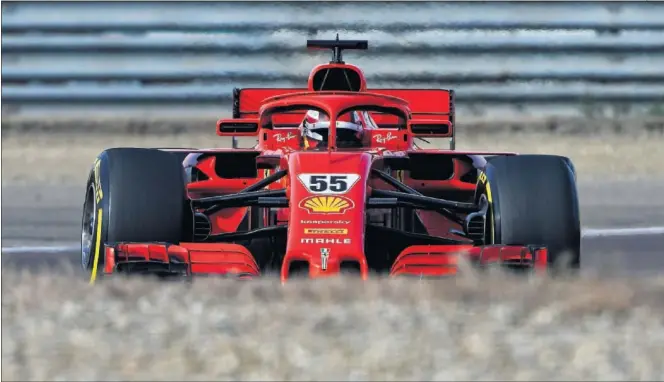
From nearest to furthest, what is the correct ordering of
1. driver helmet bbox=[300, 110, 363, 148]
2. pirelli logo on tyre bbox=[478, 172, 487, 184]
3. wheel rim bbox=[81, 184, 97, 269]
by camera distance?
pirelli logo on tyre bbox=[478, 172, 487, 184], wheel rim bbox=[81, 184, 97, 269], driver helmet bbox=[300, 110, 363, 148]

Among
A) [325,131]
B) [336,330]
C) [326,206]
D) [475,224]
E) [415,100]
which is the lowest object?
[336,330]

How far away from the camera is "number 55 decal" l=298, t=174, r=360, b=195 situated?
233 inches

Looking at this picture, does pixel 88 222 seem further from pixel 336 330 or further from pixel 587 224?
pixel 587 224

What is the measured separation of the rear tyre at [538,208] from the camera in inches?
232

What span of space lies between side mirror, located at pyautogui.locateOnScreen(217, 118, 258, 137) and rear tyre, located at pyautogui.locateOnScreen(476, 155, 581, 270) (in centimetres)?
211

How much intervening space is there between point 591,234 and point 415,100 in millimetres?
1302

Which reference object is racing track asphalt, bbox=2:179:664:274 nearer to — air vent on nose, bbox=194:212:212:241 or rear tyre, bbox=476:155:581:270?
rear tyre, bbox=476:155:581:270

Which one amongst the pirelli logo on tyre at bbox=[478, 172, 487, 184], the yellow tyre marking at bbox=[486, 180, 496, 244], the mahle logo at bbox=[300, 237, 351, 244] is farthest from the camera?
the pirelli logo on tyre at bbox=[478, 172, 487, 184]

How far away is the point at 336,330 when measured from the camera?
4020 millimetres

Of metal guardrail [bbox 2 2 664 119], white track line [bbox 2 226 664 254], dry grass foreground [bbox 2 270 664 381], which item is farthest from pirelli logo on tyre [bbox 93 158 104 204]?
metal guardrail [bbox 2 2 664 119]

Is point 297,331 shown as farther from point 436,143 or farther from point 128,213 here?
point 436,143

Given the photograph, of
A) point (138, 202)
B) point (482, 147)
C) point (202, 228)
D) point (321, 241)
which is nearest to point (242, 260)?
point (321, 241)

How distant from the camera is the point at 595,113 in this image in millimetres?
14086

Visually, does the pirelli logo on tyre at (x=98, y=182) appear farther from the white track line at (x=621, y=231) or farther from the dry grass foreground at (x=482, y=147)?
the dry grass foreground at (x=482, y=147)
